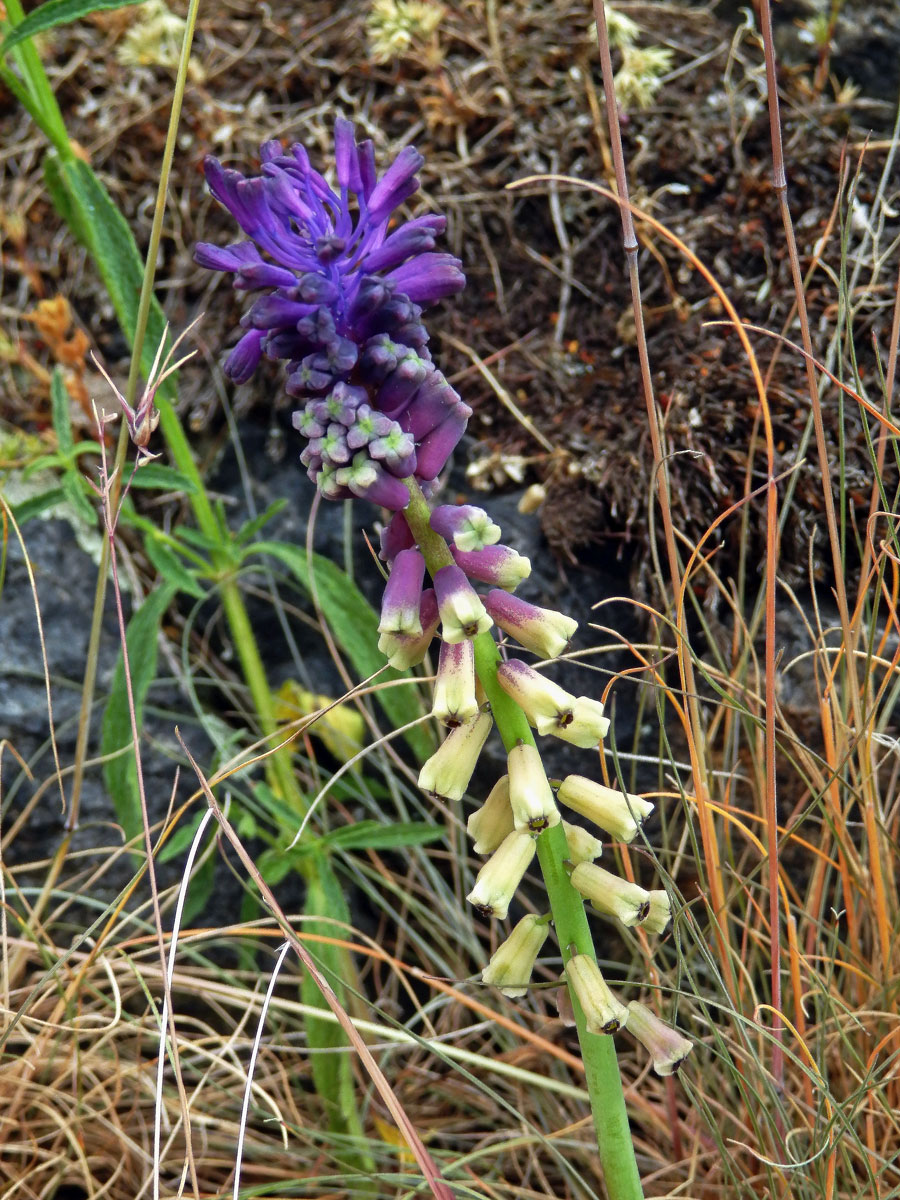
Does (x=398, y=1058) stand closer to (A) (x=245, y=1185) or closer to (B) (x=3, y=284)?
(A) (x=245, y=1185)

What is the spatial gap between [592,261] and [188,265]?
1.37m

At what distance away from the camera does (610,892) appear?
5.09 feet

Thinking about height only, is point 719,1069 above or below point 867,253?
below

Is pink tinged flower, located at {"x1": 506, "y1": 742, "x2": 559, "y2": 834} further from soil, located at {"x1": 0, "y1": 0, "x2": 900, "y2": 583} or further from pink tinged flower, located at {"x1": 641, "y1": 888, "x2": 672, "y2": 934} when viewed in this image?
soil, located at {"x1": 0, "y1": 0, "x2": 900, "y2": 583}

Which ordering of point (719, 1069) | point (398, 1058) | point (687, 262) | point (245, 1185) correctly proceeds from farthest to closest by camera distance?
point (687, 262) < point (398, 1058) < point (245, 1185) < point (719, 1069)

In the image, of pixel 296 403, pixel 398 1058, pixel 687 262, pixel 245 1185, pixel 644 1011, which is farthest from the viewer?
pixel 296 403

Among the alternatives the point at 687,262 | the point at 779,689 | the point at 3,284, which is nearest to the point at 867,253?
the point at 687,262

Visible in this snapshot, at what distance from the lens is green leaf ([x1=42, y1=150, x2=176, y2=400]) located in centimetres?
245

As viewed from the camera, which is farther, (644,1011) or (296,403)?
(296,403)

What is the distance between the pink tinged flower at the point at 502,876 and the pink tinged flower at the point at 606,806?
3.8 inches

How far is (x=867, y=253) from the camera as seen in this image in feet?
9.43

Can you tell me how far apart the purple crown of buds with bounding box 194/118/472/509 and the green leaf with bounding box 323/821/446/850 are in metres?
1.16

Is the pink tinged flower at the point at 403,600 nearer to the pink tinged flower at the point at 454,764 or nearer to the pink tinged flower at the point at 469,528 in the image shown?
the pink tinged flower at the point at 469,528

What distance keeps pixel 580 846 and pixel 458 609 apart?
1.44 ft
